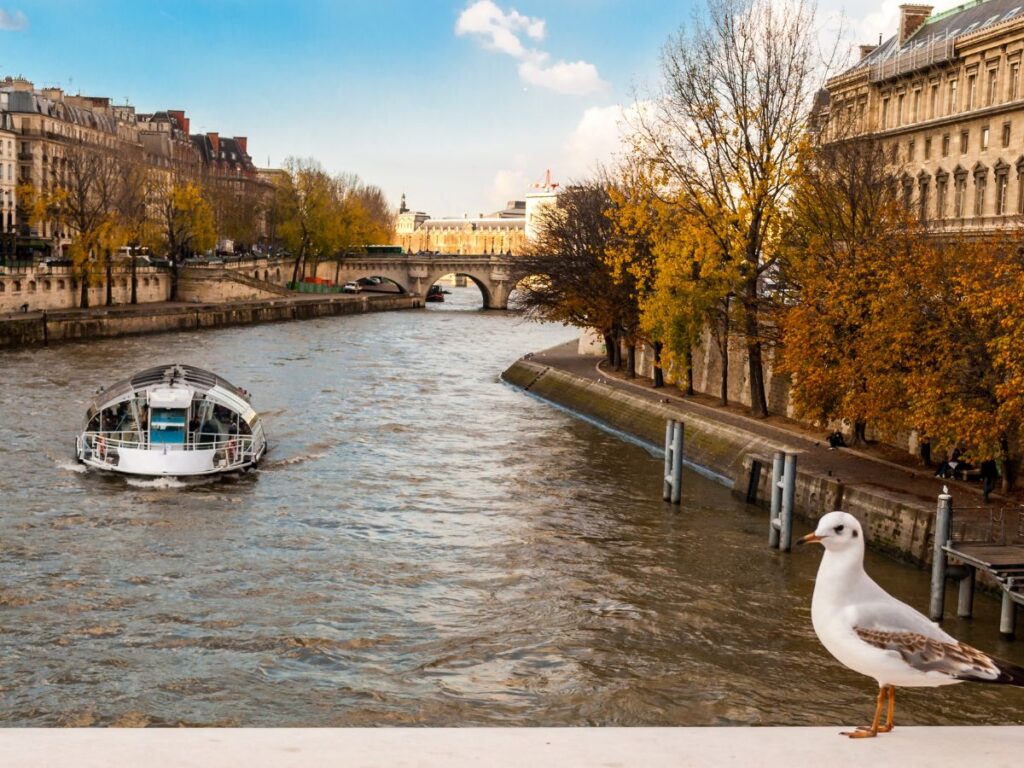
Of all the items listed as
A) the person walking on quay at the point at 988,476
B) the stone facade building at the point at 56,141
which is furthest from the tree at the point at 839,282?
the stone facade building at the point at 56,141

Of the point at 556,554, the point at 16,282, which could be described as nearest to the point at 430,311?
the point at 16,282

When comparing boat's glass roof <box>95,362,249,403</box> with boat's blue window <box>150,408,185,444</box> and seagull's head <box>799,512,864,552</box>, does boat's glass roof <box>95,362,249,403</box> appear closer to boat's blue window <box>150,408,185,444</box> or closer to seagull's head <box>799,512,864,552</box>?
boat's blue window <box>150,408,185,444</box>

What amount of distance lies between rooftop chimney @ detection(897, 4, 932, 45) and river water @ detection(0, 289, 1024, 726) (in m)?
31.7

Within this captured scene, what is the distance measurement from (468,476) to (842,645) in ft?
88.9

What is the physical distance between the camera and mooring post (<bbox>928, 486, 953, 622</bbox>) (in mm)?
22141

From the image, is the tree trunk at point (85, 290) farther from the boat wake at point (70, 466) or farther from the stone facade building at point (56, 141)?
the boat wake at point (70, 466)

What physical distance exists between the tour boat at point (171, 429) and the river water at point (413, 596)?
85 cm

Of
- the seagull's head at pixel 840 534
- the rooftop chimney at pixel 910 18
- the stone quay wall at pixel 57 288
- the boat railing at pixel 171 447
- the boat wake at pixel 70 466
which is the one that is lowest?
the boat wake at pixel 70 466

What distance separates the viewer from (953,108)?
56438 mm

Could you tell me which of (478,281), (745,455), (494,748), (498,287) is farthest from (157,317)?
(494,748)

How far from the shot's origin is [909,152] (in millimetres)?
59906

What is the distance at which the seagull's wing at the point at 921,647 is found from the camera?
888cm

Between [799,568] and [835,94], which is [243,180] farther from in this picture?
[799,568]

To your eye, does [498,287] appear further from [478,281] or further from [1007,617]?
[1007,617]
